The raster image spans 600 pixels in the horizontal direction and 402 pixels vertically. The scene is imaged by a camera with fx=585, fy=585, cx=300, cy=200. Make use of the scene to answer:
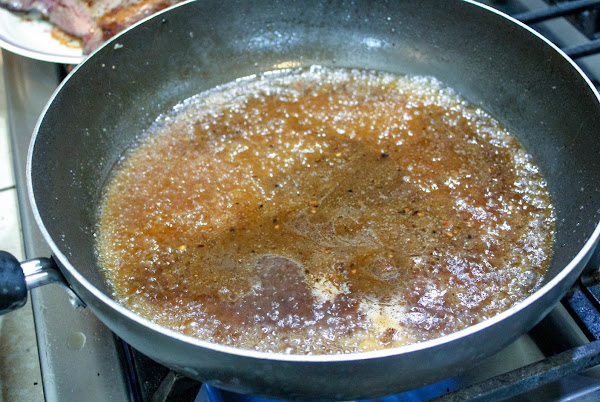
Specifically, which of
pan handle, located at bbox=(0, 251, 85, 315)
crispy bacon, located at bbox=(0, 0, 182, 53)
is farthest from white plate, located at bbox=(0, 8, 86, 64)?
pan handle, located at bbox=(0, 251, 85, 315)

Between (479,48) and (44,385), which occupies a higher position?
(479,48)

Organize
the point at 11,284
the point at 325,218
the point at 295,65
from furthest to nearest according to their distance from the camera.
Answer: the point at 295,65 < the point at 325,218 < the point at 11,284

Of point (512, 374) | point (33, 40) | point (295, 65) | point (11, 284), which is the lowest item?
point (512, 374)

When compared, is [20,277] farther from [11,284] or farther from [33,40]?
[33,40]

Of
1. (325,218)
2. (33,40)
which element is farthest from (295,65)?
(33,40)

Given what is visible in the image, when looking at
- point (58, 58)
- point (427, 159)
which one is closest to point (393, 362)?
point (427, 159)

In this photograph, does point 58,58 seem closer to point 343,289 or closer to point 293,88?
point 293,88

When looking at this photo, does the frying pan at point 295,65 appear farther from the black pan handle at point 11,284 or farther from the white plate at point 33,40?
the white plate at point 33,40
